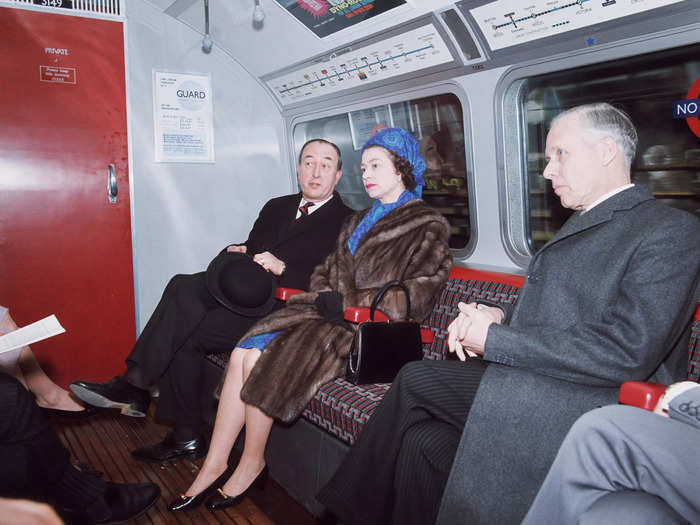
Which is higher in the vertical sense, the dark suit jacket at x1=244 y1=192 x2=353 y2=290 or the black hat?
the dark suit jacket at x1=244 y1=192 x2=353 y2=290

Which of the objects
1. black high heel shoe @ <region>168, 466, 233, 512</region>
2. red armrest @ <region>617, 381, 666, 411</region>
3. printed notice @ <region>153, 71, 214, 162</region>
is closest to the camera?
red armrest @ <region>617, 381, 666, 411</region>

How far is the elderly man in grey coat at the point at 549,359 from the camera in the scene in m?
1.71

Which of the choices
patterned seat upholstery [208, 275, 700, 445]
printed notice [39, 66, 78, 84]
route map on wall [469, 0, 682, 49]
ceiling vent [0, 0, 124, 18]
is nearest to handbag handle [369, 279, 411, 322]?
patterned seat upholstery [208, 275, 700, 445]

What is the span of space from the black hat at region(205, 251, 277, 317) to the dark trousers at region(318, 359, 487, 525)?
147 centimetres

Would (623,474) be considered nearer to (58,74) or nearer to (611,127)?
(611,127)

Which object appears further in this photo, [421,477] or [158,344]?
[158,344]

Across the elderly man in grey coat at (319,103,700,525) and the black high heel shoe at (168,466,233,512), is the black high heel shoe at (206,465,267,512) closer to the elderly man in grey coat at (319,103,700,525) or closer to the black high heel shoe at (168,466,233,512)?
the black high heel shoe at (168,466,233,512)

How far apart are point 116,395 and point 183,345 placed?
0.52 metres

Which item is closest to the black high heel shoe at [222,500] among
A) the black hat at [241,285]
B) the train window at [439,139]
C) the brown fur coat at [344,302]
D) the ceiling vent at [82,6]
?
the brown fur coat at [344,302]

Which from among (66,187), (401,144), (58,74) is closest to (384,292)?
(401,144)

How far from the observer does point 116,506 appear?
242 centimetres

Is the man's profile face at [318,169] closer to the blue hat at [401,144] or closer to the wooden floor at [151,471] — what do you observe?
the blue hat at [401,144]

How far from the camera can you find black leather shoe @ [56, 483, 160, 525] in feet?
7.15

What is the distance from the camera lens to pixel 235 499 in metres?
2.67
